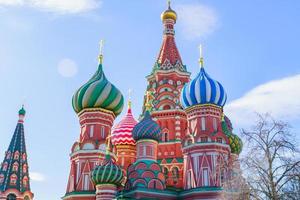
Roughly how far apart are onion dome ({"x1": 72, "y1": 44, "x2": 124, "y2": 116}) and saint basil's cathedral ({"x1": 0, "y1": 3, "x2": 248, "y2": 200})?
75 mm

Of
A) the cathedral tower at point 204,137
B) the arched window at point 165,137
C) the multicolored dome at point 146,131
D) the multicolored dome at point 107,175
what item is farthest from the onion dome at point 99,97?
the multicolored dome at point 107,175

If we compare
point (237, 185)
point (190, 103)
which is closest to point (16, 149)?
point (190, 103)

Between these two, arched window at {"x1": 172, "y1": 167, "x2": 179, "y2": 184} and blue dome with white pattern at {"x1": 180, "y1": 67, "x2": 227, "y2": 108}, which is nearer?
blue dome with white pattern at {"x1": 180, "y1": 67, "x2": 227, "y2": 108}

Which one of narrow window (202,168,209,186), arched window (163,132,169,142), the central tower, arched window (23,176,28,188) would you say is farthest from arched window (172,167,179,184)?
arched window (23,176,28,188)

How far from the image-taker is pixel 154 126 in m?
29.3

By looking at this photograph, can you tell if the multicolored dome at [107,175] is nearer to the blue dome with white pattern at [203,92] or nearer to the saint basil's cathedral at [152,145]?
the saint basil's cathedral at [152,145]

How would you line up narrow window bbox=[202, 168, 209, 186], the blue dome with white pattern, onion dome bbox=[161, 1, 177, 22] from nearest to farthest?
narrow window bbox=[202, 168, 209, 186]
the blue dome with white pattern
onion dome bbox=[161, 1, 177, 22]

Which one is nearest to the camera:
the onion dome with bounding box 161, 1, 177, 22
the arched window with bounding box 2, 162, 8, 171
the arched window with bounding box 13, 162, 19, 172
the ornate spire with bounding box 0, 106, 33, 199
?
the ornate spire with bounding box 0, 106, 33, 199

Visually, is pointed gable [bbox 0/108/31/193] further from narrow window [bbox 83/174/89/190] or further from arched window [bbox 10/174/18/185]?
narrow window [bbox 83/174/89/190]

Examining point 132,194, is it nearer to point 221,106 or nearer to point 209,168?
point 209,168

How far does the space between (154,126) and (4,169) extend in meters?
15.0

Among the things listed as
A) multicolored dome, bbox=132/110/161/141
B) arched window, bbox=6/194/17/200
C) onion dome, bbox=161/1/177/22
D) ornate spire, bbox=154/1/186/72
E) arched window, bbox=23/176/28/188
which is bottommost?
arched window, bbox=6/194/17/200

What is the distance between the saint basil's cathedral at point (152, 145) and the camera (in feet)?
88.4

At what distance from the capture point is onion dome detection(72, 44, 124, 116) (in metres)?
30.4
